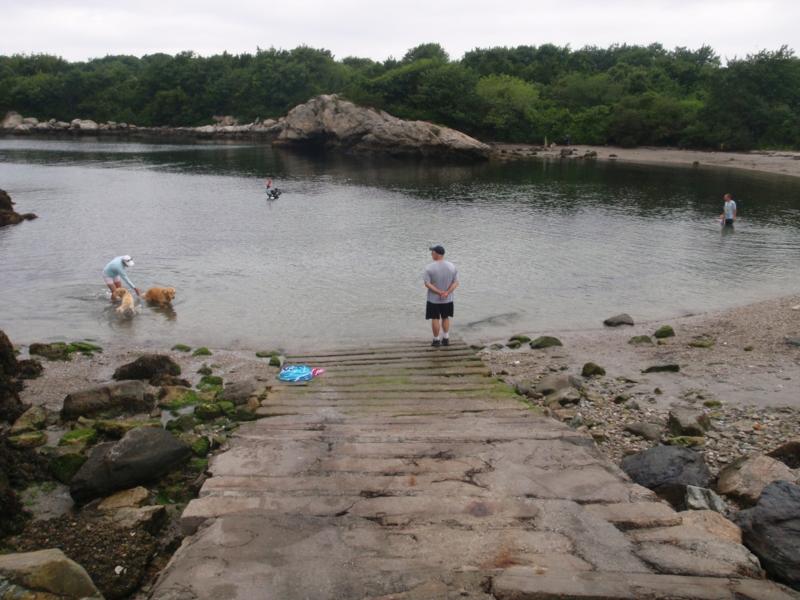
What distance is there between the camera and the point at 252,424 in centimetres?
1103

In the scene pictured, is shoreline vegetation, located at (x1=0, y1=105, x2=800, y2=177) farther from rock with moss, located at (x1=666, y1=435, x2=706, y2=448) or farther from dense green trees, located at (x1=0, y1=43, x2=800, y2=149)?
rock with moss, located at (x1=666, y1=435, x2=706, y2=448)

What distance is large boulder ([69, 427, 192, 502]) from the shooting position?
9.55 meters

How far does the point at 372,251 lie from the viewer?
33250mm

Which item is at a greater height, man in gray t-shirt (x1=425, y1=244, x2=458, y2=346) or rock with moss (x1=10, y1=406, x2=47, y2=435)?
man in gray t-shirt (x1=425, y1=244, x2=458, y2=346)

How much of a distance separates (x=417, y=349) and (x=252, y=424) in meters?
6.56

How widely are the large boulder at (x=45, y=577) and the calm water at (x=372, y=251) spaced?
1345 cm

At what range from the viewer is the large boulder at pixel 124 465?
955 cm

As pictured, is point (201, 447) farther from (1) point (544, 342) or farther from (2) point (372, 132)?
(2) point (372, 132)

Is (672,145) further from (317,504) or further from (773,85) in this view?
(317,504)

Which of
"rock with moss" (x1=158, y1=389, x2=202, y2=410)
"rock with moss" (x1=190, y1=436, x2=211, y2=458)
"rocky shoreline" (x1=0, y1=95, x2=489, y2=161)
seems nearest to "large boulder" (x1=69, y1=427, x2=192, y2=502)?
"rock with moss" (x1=190, y1=436, x2=211, y2=458)

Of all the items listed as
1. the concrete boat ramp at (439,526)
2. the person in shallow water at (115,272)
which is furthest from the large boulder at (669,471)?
the person in shallow water at (115,272)

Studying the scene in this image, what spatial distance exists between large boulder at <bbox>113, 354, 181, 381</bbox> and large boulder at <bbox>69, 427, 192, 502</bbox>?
5.84 meters

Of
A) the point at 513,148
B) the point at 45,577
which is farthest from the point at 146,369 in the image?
the point at 513,148

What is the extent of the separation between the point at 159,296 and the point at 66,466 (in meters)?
13.4
